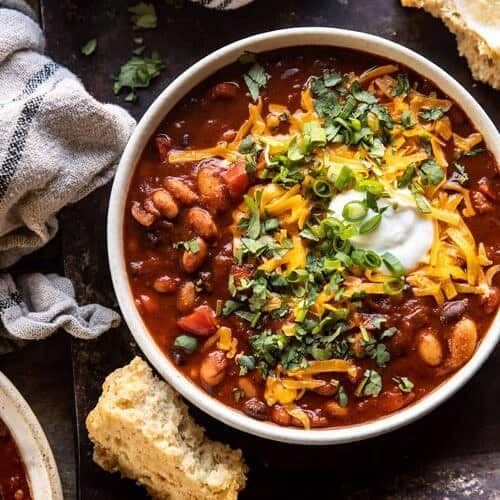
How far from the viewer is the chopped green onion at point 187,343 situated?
3.94m

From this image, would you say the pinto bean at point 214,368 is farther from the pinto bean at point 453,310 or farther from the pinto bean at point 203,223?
the pinto bean at point 453,310

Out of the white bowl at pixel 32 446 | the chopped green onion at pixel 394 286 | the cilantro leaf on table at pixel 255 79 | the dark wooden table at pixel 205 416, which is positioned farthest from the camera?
the dark wooden table at pixel 205 416

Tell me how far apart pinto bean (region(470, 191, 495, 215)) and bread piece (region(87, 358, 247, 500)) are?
148cm

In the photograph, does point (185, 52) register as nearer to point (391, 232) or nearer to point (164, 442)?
point (391, 232)

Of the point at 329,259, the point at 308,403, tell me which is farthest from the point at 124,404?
the point at 329,259

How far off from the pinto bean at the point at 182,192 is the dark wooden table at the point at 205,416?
24.6 inches

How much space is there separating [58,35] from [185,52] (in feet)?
1.98

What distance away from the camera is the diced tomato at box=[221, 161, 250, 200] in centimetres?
391

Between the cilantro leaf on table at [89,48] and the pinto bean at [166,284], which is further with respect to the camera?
the cilantro leaf on table at [89,48]

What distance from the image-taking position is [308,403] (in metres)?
3.93

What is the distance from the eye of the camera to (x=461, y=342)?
3.88 meters

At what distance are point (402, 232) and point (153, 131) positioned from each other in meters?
1.12

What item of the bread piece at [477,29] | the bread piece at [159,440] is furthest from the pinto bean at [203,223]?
the bread piece at [477,29]

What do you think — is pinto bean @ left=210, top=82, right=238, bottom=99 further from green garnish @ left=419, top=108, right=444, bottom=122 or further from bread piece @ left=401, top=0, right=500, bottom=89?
bread piece @ left=401, top=0, right=500, bottom=89
